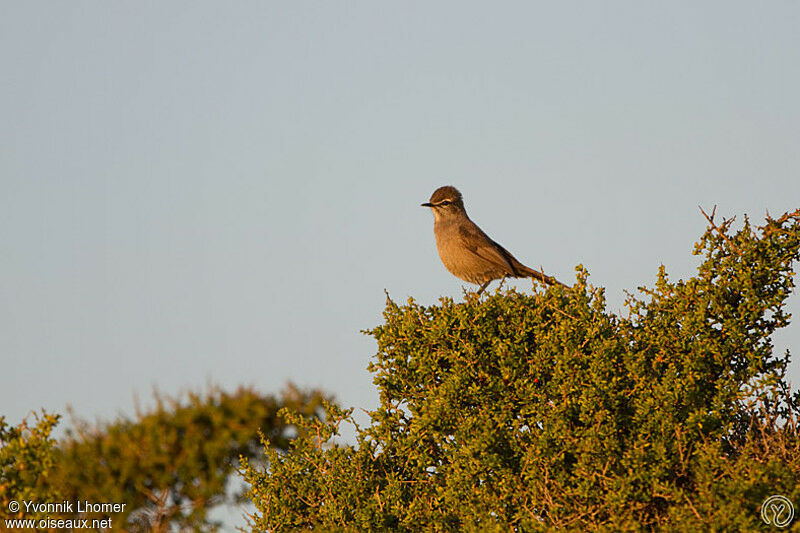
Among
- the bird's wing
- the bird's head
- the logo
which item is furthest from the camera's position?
the bird's head

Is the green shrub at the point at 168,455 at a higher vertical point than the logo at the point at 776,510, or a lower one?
higher

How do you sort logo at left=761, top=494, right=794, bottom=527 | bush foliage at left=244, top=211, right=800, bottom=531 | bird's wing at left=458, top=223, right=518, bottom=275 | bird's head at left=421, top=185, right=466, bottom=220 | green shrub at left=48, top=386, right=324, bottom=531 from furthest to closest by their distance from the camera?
green shrub at left=48, top=386, right=324, bottom=531, bird's head at left=421, top=185, right=466, bottom=220, bird's wing at left=458, top=223, right=518, bottom=275, bush foliage at left=244, top=211, right=800, bottom=531, logo at left=761, top=494, right=794, bottom=527

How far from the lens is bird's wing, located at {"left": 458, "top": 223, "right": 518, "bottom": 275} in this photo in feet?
46.7

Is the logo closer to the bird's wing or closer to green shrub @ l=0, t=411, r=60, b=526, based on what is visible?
green shrub @ l=0, t=411, r=60, b=526

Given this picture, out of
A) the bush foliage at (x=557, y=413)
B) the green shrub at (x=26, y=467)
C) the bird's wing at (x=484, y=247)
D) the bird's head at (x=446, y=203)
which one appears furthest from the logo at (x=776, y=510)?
the bird's head at (x=446, y=203)

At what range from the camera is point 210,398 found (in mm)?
24750

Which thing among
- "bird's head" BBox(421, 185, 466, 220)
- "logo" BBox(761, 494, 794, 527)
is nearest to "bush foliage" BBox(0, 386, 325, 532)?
"bird's head" BBox(421, 185, 466, 220)

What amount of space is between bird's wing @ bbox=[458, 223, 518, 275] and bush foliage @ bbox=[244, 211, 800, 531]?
444cm

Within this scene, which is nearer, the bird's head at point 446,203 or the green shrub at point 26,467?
the green shrub at point 26,467

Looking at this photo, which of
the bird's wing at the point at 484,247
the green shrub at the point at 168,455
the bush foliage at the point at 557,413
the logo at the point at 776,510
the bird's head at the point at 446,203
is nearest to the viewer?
the logo at the point at 776,510

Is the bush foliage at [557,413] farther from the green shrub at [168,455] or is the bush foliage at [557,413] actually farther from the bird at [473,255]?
the green shrub at [168,455]

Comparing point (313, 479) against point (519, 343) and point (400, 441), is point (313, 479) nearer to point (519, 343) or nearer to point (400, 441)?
point (400, 441)

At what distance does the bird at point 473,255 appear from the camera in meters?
14.3

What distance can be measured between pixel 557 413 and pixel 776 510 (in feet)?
6.98
